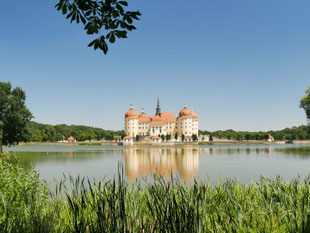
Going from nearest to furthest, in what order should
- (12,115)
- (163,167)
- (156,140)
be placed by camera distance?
1. (163,167)
2. (12,115)
3. (156,140)

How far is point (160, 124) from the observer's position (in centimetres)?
9606

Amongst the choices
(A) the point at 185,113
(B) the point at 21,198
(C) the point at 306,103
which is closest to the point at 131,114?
(A) the point at 185,113

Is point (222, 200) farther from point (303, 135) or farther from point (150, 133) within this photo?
point (303, 135)

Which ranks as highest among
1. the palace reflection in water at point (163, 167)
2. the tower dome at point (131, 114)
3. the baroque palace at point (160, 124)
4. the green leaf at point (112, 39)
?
the tower dome at point (131, 114)

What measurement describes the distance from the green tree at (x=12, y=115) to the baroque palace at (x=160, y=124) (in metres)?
68.2

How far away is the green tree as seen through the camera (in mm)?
25922

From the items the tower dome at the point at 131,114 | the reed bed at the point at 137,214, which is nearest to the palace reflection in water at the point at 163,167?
the reed bed at the point at 137,214

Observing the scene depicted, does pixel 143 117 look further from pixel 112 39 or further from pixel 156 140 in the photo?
pixel 112 39

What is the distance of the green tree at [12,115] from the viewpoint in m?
25.9

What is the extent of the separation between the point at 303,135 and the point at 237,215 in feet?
358

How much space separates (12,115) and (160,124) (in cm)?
7234

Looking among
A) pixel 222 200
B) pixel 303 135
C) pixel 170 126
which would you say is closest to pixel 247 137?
pixel 303 135

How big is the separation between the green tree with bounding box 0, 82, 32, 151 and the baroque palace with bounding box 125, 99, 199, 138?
68.2 meters

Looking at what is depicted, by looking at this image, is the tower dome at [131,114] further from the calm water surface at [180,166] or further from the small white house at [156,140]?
the calm water surface at [180,166]
